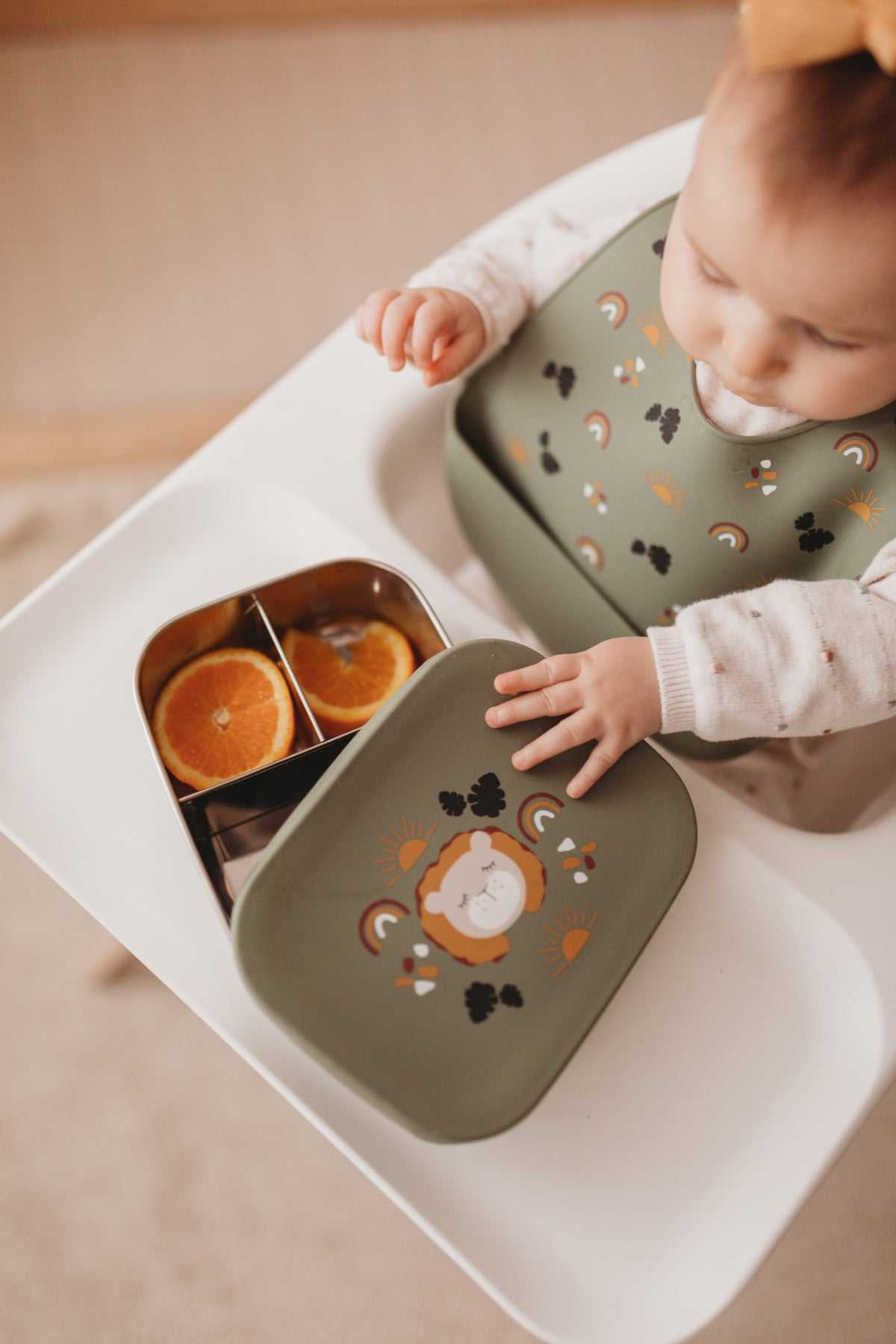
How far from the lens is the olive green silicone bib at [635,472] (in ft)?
1.98

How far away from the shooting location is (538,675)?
1.84 ft

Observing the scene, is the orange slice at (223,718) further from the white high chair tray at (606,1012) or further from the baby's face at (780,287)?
the baby's face at (780,287)

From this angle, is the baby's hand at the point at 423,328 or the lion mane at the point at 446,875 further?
the baby's hand at the point at 423,328

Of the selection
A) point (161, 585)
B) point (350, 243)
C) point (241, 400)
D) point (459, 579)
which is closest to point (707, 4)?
point (350, 243)

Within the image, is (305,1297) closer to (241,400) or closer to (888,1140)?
(888,1140)

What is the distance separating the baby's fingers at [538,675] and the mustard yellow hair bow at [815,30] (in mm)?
287

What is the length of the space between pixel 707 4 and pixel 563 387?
1.19 m

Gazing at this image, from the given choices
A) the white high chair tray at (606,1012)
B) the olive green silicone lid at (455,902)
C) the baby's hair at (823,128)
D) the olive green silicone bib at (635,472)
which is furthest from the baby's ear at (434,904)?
the baby's hair at (823,128)

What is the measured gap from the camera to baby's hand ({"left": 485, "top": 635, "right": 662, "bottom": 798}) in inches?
21.5

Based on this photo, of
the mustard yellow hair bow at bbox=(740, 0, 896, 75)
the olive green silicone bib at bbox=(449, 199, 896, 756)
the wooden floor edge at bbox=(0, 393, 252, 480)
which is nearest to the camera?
the mustard yellow hair bow at bbox=(740, 0, 896, 75)

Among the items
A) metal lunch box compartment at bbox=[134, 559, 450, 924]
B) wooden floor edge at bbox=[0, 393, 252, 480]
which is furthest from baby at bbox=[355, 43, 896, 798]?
wooden floor edge at bbox=[0, 393, 252, 480]

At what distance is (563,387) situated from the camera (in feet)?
2.23

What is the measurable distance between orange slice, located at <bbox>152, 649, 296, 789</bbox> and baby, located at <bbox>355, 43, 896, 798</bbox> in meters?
0.13

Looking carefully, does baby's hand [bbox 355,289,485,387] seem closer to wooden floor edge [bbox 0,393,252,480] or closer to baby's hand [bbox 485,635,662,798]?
baby's hand [bbox 485,635,662,798]
